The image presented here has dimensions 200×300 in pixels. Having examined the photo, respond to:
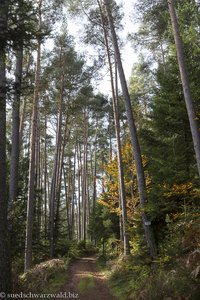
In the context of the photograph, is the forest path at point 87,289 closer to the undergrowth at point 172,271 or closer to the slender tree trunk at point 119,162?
the undergrowth at point 172,271

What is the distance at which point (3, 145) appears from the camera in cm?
705

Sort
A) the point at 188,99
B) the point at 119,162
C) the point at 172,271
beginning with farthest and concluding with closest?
the point at 119,162, the point at 188,99, the point at 172,271

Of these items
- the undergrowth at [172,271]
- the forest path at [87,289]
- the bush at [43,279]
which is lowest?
the forest path at [87,289]

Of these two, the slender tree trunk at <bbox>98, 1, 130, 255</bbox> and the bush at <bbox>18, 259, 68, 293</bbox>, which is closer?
the bush at <bbox>18, 259, 68, 293</bbox>

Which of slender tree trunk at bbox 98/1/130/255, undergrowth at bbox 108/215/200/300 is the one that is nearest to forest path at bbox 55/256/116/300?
undergrowth at bbox 108/215/200/300

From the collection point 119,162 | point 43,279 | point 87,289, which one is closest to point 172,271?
point 87,289

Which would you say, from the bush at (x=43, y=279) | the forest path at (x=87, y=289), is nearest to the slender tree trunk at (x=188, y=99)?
the forest path at (x=87, y=289)

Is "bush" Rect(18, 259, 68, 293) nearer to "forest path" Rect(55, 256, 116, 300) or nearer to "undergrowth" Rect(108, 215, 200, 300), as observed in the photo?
"forest path" Rect(55, 256, 116, 300)

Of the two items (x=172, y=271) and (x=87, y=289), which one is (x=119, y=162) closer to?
(x=87, y=289)

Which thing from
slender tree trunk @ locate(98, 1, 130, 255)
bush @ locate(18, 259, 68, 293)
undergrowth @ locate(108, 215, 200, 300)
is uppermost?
slender tree trunk @ locate(98, 1, 130, 255)

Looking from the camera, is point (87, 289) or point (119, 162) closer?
point (87, 289)

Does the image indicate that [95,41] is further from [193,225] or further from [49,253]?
[49,253]

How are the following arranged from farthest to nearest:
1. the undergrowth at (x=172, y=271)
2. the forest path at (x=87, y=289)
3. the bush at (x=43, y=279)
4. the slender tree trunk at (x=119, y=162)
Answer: the slender tree trunk at (x=119, y=162)
the bush at (x=43, y=279)
the forest path at (x=87, y=289)
the undergrowth at (x=172, y=271)

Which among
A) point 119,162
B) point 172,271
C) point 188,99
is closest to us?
point 172,271
